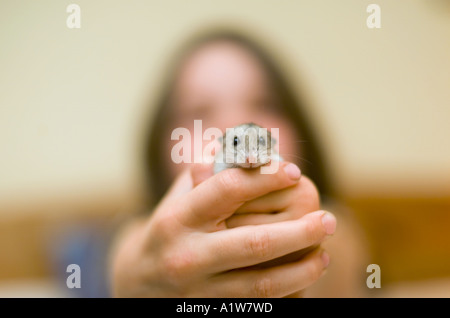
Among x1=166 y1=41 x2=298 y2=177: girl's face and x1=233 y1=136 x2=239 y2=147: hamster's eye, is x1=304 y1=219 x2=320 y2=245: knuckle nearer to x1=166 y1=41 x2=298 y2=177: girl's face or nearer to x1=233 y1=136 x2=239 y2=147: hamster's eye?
x1=233 y1=136 x2=239 y2=147: hamster's eye

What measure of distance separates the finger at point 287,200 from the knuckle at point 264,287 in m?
0.09

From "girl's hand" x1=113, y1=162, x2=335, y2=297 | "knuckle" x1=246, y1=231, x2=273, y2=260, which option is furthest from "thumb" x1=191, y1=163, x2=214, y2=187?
"knuckle" x1=246, y1=231, x2=273, y2=260

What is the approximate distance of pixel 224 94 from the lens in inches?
33.2

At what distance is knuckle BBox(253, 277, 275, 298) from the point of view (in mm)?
473

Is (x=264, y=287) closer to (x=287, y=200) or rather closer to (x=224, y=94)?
(x=287, y=200)

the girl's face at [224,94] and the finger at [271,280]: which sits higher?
the girl's face at [224,94]

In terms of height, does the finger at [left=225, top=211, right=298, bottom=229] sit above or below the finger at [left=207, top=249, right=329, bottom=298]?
above

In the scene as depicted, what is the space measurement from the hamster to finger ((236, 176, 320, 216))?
48 millimetres

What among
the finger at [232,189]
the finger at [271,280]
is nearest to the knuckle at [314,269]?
the finger at [271,280]

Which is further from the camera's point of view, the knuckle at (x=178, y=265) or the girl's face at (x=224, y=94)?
the girl's face at (x=224, y=94)

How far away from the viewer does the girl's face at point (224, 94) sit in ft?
2.72

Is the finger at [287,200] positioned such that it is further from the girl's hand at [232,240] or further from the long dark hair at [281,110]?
the long dark hair at [281,110]

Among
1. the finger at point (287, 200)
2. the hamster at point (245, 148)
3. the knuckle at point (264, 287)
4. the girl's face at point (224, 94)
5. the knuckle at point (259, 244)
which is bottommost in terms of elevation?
the knuckle at point (264, 287)
